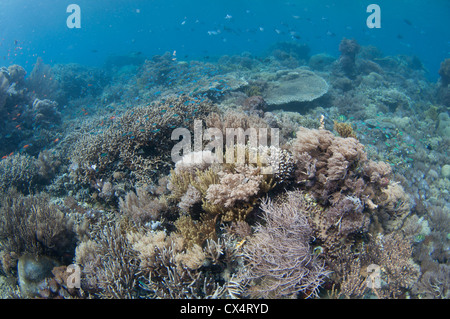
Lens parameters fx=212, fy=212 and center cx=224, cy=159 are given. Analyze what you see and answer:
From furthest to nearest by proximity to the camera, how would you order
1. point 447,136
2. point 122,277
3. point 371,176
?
1. point 447,136
2. point 371,176
3. point 122,277

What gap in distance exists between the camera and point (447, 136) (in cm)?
1200

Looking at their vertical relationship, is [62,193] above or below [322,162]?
below

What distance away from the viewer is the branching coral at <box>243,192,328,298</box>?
259 cm

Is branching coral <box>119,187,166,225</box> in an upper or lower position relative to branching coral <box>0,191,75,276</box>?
upper

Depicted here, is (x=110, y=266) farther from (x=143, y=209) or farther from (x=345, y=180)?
(x=345, y=180)

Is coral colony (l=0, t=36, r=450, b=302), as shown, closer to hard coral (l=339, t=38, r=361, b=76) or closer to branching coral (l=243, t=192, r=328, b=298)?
branching coral (l=243, t=192, r=328, b=298)

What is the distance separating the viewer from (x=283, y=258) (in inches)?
108

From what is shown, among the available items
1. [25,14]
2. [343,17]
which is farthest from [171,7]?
[343,17]

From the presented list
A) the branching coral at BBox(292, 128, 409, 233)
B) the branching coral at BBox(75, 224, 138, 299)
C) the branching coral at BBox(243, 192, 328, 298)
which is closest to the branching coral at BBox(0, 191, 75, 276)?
the branching coral at BBox(75, 224, 138, 299)

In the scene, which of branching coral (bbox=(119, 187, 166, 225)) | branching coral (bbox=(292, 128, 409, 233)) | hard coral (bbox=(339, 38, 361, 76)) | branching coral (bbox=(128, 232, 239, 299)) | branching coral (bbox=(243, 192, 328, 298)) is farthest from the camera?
hard coral (bbox=(339, 38, 361, 76))

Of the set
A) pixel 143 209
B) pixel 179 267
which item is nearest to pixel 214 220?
pixel 179 267

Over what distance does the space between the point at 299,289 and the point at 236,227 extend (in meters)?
1.09

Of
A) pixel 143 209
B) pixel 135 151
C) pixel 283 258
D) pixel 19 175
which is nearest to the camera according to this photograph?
→ pixel 283 258
